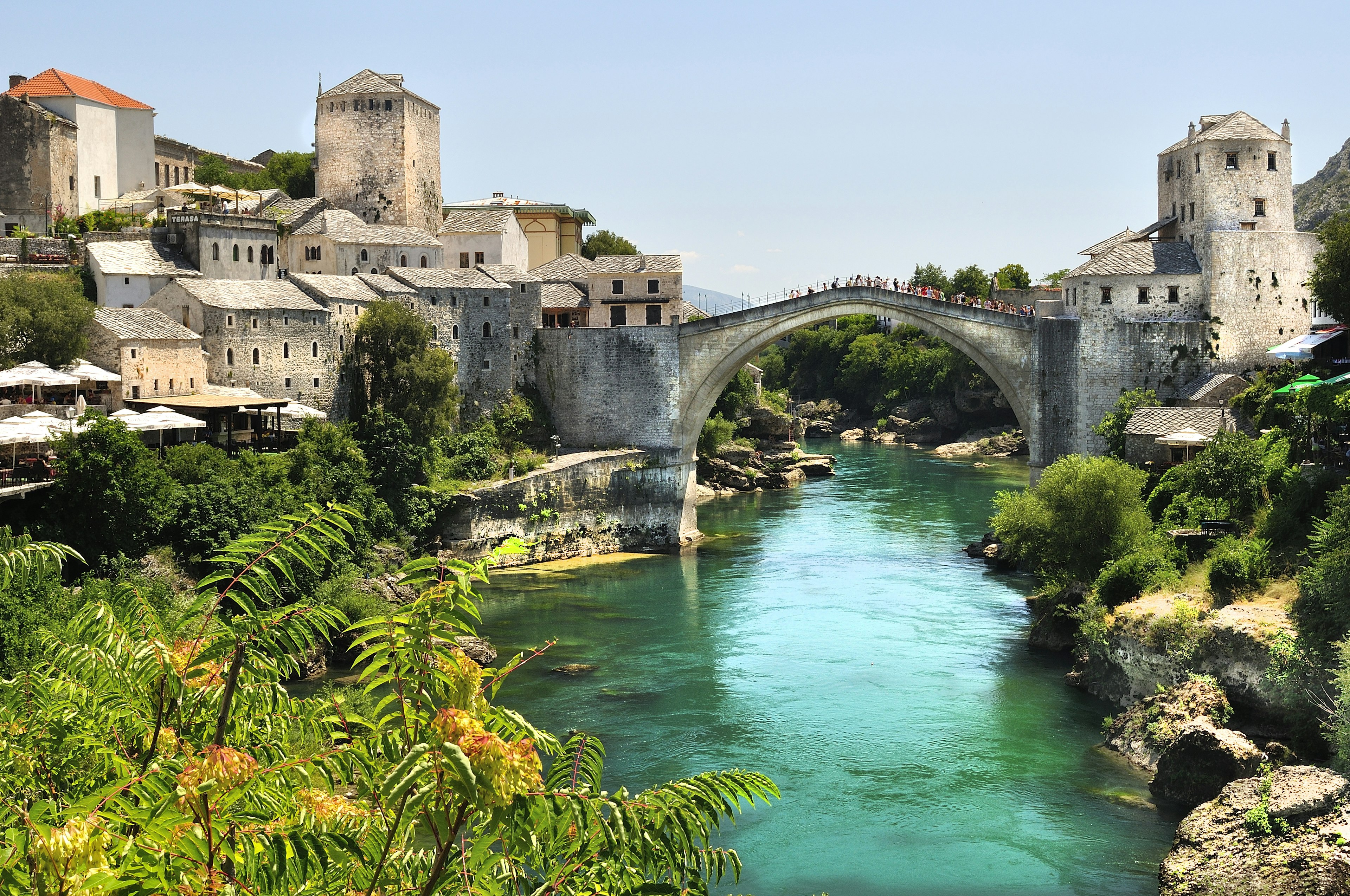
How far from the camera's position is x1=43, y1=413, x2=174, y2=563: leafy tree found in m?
27.0

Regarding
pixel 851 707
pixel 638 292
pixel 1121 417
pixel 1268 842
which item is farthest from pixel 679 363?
pixel 1268 842

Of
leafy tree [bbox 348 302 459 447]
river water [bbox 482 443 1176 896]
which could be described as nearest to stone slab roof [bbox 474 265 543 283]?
leafy tree [bbox 348 302 459 447]

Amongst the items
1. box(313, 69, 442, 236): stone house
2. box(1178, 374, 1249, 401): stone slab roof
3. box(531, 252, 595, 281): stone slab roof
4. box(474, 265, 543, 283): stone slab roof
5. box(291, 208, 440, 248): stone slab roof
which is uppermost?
box(313, 69, 442, 236): stone house

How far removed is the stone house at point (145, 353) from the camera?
111 ft

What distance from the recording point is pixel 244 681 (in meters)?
6.13

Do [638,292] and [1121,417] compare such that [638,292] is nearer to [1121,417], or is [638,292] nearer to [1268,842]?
[1121,417]

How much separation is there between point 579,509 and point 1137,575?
19.4 meters

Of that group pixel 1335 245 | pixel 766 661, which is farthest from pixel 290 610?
pixel 1335 245

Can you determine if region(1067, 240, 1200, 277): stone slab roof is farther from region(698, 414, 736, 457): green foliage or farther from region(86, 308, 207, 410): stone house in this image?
region(86, 308, 207, 410): stone house

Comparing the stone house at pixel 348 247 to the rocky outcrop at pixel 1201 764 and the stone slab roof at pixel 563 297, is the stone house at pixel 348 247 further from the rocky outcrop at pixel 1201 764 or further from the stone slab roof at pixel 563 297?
the rocky outcrop at pixel 1201 764

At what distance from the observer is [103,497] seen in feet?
88.9

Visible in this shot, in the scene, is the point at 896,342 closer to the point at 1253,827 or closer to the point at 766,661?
the point at 766,661

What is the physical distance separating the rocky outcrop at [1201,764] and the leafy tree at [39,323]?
89.3 ft

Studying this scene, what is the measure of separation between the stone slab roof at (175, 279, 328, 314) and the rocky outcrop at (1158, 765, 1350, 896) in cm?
2875
